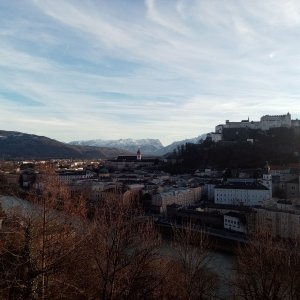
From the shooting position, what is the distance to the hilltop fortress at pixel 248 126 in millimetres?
24031

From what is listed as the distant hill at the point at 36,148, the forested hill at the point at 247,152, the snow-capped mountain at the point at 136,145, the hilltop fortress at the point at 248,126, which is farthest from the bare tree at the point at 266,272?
the snow-capped mountain at the point at 136,145

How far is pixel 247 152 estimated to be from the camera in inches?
810

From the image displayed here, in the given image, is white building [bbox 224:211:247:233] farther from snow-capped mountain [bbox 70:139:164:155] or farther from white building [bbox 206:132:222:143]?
snow-capped mountain [bbox 70:139:164:155]

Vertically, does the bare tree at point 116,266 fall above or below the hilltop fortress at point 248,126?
below

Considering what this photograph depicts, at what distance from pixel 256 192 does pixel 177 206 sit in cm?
269

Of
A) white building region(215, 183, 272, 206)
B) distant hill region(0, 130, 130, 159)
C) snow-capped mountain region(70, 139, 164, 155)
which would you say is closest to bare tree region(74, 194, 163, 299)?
white building region(215, 183, 272, 206)

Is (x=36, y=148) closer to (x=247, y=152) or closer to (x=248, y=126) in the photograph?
(x=248, y=126)

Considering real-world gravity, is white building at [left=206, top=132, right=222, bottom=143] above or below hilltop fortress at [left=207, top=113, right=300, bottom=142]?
below

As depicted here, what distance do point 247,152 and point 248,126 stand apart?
4.92 m

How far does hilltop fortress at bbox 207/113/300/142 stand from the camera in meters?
24.0

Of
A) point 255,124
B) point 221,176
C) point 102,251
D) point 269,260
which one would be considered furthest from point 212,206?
point 255,124

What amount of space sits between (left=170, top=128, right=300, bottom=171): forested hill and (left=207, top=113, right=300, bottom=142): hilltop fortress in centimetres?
78

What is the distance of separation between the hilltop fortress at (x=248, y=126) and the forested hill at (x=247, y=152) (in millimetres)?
783

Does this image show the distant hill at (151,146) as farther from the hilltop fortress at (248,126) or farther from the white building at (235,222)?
the white building at (235,222)
